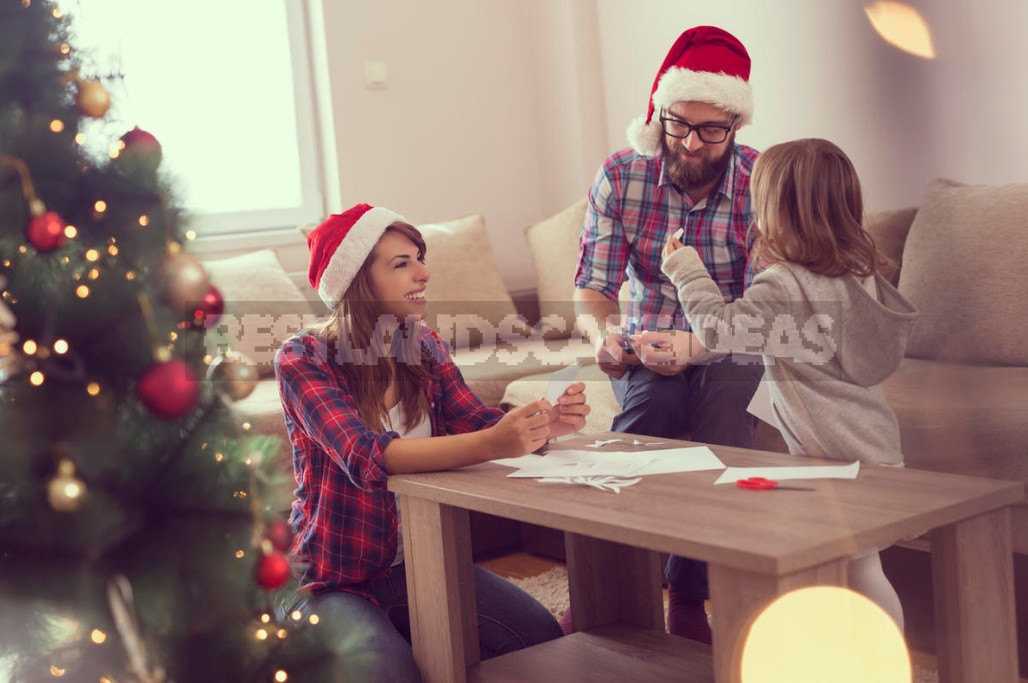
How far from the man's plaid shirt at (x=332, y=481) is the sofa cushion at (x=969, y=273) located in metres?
1.46

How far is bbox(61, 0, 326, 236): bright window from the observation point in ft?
12.0

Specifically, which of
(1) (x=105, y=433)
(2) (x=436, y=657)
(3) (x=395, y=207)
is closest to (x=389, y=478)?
(2) (x=436, y=657)

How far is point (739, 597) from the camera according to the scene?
1149 mm

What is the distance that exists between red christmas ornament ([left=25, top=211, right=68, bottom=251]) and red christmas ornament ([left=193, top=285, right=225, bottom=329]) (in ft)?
0.59

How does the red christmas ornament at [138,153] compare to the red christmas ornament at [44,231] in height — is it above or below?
above

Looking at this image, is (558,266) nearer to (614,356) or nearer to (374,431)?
(614,356)

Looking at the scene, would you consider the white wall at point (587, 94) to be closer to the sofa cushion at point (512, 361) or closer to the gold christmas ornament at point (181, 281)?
the sofa cushion at point (512, 361)

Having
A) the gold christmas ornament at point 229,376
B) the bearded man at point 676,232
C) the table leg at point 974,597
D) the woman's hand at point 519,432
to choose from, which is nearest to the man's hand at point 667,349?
the bearded man at point 676,232

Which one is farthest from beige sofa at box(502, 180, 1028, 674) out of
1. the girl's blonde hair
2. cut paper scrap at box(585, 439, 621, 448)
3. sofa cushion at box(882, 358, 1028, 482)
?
cut paper scrap at box(585, 439, 621, 448)

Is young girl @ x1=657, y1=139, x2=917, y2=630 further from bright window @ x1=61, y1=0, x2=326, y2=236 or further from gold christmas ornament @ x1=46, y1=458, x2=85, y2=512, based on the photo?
bright window @ x1=61, y1=0, x2=326, y2=236

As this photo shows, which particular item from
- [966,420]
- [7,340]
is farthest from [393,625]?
[966,420]

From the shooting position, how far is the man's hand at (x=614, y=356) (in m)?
2.40

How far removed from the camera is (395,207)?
3973 millimetres

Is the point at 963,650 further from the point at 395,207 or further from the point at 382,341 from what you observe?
the point at 395,207
